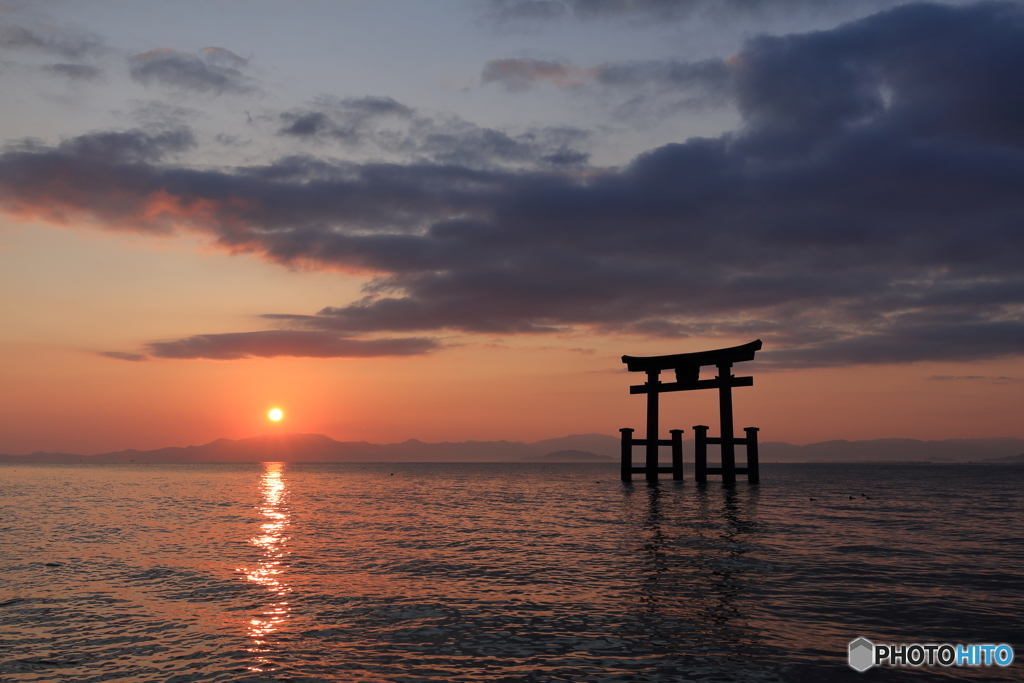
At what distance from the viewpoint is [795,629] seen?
9.98m

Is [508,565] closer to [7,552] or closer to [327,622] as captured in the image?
[327,622]

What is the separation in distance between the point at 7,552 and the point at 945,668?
865 inches

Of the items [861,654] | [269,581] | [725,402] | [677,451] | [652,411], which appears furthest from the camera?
[677,451]

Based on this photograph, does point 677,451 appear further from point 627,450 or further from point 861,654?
point 861,654

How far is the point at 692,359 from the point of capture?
3891cm

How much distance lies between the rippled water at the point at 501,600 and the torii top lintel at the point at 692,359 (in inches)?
520

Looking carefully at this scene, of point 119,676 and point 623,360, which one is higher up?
point 623,360

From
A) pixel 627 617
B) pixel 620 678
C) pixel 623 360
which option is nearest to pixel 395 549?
pixel 627 617

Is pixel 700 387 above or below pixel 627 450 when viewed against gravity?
above

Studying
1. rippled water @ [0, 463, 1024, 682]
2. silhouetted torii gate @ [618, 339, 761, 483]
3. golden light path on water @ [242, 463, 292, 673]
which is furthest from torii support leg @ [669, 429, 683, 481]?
golden light path on water @ [242, 463, 292, 673]

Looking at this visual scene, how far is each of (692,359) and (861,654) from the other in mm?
30741

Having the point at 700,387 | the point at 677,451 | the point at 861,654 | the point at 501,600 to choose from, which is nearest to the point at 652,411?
the point at 700,387

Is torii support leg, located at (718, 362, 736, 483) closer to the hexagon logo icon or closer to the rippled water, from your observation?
the rippled water

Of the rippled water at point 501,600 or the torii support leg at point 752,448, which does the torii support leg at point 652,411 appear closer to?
the torii support leg at point 752,448
